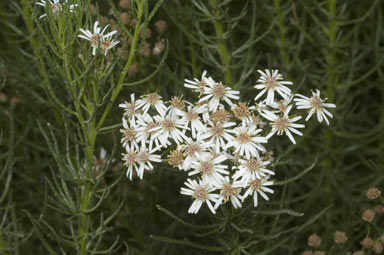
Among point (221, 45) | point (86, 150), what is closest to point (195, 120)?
point (86, 150)

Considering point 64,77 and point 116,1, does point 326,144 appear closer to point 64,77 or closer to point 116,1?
point 116,1

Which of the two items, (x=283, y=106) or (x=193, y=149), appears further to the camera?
(x=283, y=106)

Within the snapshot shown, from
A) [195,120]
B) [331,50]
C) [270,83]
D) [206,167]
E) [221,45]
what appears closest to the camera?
[206,167]

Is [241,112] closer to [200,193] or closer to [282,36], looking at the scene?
[200,193]

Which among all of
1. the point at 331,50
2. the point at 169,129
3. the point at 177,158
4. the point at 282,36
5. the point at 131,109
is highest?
the point at 282,36

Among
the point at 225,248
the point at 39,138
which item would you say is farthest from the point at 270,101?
the point at 39,138

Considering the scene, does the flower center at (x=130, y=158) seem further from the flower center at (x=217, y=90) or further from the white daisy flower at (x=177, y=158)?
the flower center at (x=217, y=90)

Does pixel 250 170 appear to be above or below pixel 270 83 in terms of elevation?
below
